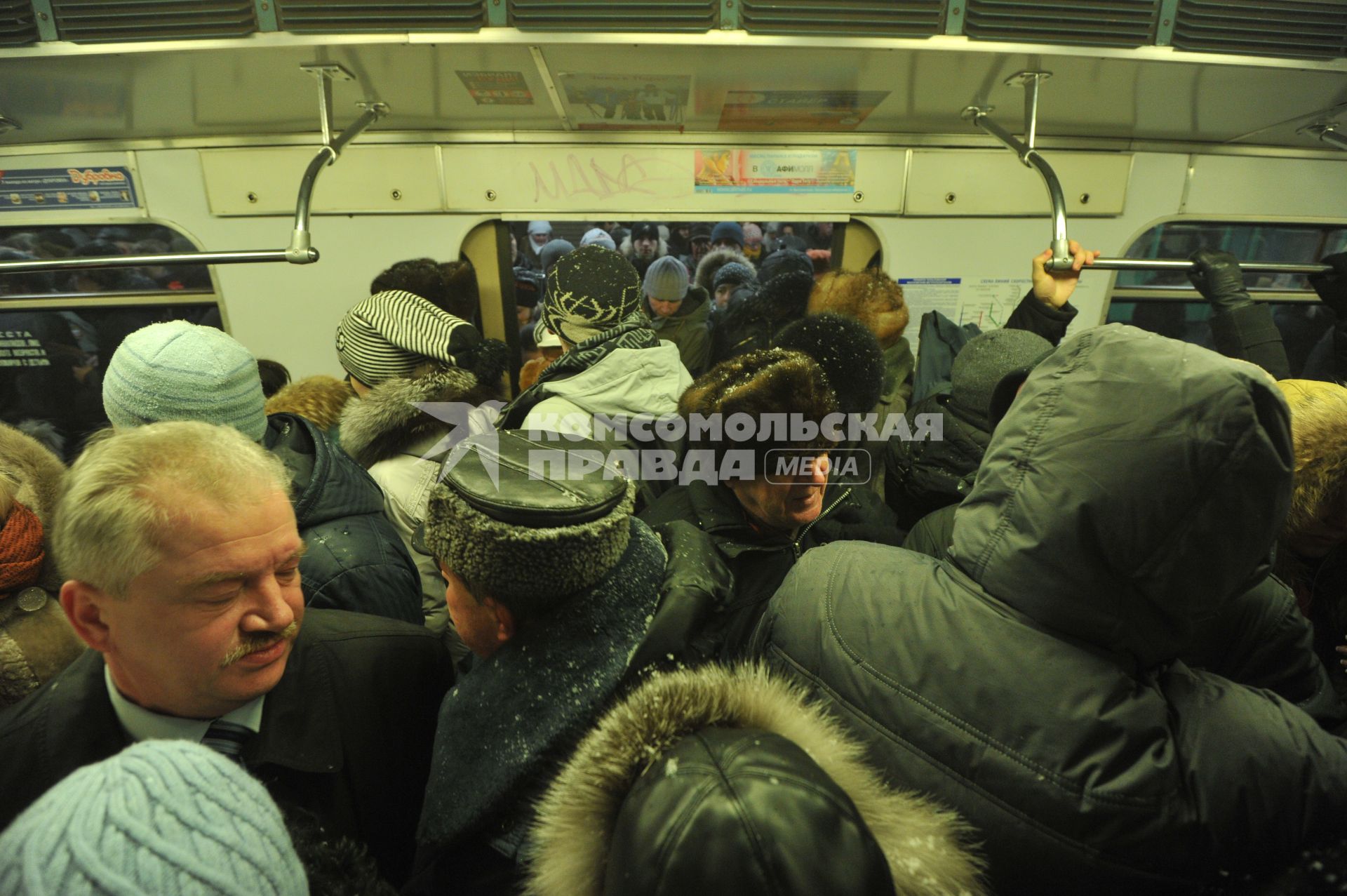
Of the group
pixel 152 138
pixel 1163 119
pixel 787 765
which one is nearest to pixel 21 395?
pixel 152 138

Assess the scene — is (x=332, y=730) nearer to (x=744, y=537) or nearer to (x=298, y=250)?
(x=744, y=537)

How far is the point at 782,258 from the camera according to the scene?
3.15 meters

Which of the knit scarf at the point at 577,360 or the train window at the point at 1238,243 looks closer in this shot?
the knit scarf at the point at 577,360

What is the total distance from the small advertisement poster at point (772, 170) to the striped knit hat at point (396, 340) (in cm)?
148

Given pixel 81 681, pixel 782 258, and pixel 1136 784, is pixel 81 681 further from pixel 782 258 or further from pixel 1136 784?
pixel 782 258

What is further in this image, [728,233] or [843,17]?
[728,233]

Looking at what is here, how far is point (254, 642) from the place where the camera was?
110 centimetres

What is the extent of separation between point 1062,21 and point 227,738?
289 centimetres

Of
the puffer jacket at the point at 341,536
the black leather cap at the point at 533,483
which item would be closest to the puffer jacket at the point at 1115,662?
the black leather cap at the point at 533,483

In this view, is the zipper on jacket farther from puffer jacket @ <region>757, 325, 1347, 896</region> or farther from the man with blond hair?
the man with blond hair

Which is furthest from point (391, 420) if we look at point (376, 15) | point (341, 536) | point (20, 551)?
point (376, 15)

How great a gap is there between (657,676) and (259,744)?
900 millimetres

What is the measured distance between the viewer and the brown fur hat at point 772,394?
5.01ft

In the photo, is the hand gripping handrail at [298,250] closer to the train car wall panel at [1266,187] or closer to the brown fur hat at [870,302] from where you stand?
the brown fur hat at [870,302]
